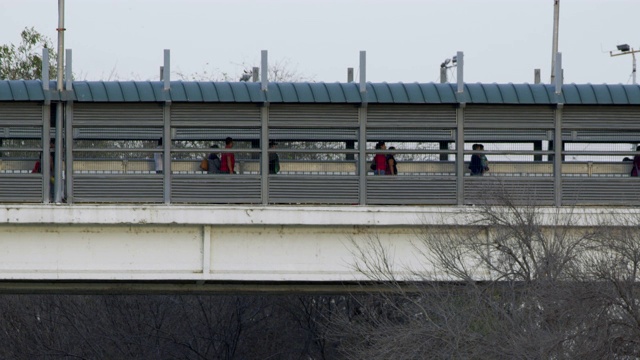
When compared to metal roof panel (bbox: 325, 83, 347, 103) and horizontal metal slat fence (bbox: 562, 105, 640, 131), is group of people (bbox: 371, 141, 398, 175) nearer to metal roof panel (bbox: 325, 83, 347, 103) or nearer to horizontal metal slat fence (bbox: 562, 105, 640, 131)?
metal roof panel (bbox: 325, 83, 347, 103)

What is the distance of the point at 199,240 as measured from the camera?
20.4m

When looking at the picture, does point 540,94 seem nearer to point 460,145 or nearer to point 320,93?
point 460,145

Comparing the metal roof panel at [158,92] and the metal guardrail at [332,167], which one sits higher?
the metal roof panel at [158,92]

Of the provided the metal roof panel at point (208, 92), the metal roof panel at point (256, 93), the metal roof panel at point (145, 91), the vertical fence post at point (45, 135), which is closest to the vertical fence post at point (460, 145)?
the metal roof panel at point (256, 93)

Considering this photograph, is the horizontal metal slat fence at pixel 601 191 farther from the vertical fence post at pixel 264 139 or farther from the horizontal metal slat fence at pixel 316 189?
the vertical fence post at pixel 264 139

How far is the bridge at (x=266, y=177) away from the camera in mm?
20172

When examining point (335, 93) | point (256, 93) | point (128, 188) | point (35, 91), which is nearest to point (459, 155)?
point (335, 93)

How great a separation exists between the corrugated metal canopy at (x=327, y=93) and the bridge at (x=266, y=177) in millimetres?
24

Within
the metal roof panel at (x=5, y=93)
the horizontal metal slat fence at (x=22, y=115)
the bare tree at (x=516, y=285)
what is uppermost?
the metal roof panel at (x=5, y=93)

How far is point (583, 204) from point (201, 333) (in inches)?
790

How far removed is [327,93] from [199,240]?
333cm

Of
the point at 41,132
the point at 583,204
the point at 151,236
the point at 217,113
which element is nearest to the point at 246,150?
the point at 217,113

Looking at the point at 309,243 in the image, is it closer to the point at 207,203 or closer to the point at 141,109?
the point at 207,203

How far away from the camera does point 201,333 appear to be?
39250mm
